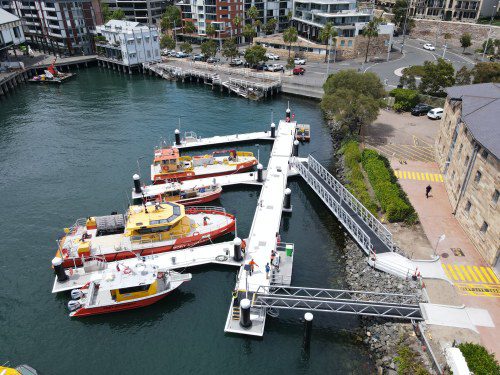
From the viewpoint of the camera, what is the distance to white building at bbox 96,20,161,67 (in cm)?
11825

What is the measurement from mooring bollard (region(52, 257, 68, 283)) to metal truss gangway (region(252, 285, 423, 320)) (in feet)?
66.3

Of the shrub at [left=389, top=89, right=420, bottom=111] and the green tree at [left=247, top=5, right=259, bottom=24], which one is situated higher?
the green tree at [left=247, top=5, right=259, bottom=24]

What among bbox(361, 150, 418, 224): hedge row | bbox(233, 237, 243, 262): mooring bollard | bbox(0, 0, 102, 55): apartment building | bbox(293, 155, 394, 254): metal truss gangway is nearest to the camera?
bbox(233, 237, 243, 262): mooring bollard

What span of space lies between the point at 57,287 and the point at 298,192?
1337 inches

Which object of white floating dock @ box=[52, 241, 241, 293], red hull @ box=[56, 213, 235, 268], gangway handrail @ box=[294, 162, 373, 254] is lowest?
white floating dock @ box=[52, 241, 241, 293]

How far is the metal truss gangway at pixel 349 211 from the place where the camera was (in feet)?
134

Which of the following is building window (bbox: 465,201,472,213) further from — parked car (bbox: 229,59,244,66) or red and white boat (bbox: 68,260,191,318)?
parked car (bbox: 229,59,244,66)

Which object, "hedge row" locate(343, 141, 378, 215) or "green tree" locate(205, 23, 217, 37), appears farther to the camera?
"green tree" locate(205, 23, 217, 37)

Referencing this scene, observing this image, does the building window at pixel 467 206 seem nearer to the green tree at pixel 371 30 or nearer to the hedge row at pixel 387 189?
the hedge row at pixel 387 189

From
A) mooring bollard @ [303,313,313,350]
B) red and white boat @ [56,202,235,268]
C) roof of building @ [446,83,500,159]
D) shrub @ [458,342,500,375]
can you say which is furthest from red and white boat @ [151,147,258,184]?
shrub @ [458,342,500,375]

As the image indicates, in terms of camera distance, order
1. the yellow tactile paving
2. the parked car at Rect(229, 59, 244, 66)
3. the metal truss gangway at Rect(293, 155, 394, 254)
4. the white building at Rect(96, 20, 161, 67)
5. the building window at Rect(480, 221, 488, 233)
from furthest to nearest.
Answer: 1. the white building at Rect(96, 20, 161, 67)
2. the parked car at Rect(229, 59, 244, 66)
3. the yellow tactile paving
4. the metal truss gangway at Rect(293, 155, 394, 254)
5. the building window at Rect(480, 221, 488, 233)

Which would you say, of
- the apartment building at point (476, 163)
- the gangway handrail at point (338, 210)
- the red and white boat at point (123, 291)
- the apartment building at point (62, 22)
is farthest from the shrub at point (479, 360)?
the apartment building at point (62, 22)

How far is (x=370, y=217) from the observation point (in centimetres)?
4481

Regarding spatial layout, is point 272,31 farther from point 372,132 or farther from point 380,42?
point 372,132
